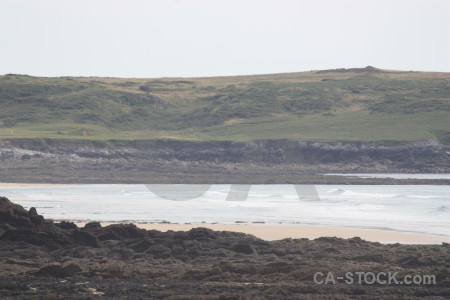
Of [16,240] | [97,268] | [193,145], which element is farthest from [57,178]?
[97,268]

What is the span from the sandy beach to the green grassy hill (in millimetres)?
59142

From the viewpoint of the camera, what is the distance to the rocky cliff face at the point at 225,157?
85.2 meters

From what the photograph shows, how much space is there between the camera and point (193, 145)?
312 feet

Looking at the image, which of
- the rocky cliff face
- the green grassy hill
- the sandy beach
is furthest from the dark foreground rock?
the green grassy hill

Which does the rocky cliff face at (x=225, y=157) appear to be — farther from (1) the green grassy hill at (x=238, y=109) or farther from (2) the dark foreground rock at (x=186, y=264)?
(2) the dark foreground rock at (x=186, y=264)

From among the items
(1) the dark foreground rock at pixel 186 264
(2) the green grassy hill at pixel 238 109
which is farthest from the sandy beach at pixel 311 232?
(2) the green grassy hill at pixel 238 109

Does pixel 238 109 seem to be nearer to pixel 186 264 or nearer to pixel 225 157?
pixel 225 157

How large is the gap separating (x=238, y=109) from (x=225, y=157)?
29.7m

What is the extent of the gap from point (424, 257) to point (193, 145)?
70.5 meters

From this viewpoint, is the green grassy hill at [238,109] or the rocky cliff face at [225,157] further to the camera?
the green grassy hill at [238,109]

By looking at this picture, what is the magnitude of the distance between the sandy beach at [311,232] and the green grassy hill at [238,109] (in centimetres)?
5914

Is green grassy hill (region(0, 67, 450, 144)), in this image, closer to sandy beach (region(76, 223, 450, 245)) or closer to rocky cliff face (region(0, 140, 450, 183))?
rocky cliff face (region(0, 140, 450, 183))

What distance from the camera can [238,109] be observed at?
121625 mm

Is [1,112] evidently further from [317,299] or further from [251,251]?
[317,299]
